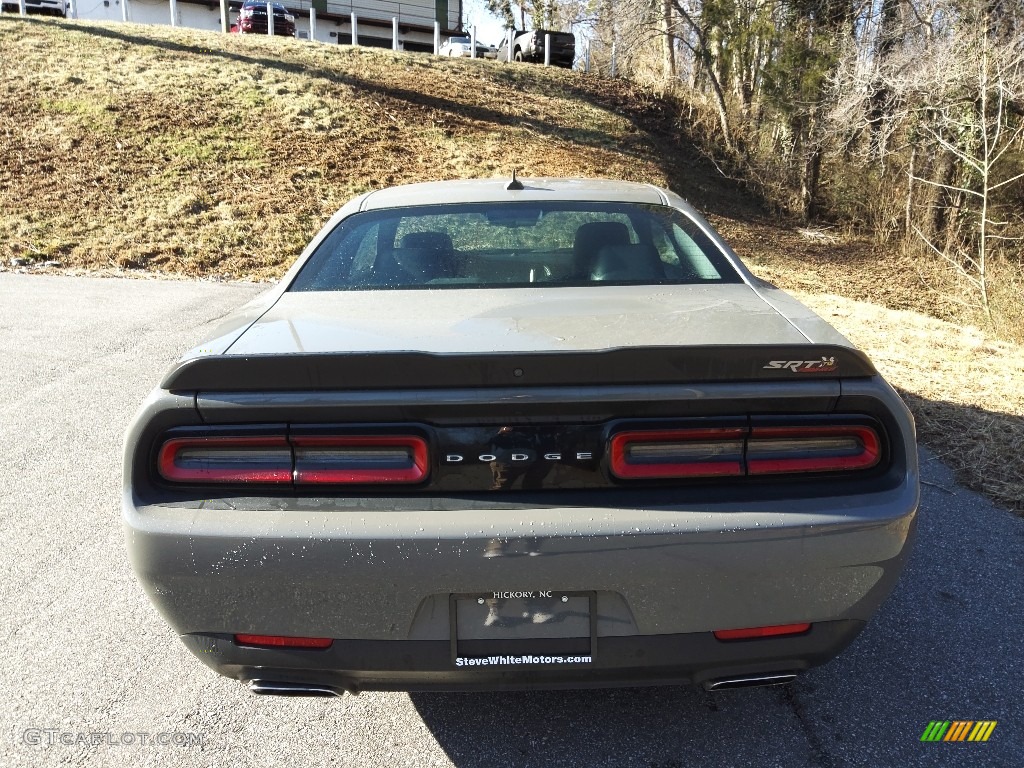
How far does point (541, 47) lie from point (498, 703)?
28.8 m

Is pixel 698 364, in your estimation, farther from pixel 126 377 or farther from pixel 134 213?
pixel 134 213

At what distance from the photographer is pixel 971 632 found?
2803 mm

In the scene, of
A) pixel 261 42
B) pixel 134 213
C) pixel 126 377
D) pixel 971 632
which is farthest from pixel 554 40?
pixel 971 632

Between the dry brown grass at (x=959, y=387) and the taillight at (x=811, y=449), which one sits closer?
the taillight at (x=811, y=449)

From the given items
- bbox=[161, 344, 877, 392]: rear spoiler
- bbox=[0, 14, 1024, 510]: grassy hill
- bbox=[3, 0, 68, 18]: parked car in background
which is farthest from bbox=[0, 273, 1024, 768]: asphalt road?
bbox=[3, 0, 68, 18]: parked car in background

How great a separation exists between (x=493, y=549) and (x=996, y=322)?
887 cm

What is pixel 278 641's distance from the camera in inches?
77.4

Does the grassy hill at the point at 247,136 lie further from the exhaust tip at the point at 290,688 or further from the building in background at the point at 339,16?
the building in background at the point at 339,16

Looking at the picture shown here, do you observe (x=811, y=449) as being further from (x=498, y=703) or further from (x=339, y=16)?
(x=339, y=16)

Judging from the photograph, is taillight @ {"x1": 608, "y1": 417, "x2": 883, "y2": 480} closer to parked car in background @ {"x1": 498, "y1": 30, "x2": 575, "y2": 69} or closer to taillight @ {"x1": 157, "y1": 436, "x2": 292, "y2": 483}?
taillight @ {"x1": 157, "y1": 436, "x2": 292, "y2": 483}

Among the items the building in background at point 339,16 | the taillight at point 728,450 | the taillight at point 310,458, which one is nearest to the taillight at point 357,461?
the taillight at point 310,458

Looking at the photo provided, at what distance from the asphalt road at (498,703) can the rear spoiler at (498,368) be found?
1.12m

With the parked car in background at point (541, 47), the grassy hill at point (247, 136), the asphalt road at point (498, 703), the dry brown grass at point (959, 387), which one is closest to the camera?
the asphalt road at point (498, 703)

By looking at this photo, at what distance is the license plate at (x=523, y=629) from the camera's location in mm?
1881
